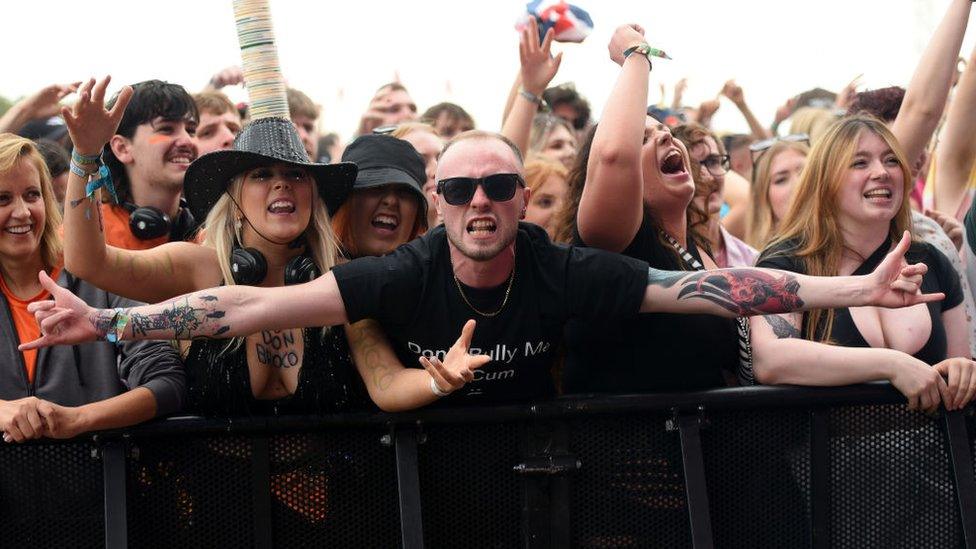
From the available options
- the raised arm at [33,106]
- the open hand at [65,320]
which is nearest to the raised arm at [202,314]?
the open hand at [65,320]

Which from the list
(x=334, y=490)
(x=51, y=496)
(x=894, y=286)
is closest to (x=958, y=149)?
(x=894, y=286)

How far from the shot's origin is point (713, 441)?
3018mm

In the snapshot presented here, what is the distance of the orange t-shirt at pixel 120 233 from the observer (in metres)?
4.19

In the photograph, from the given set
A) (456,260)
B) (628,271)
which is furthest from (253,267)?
(628,271)

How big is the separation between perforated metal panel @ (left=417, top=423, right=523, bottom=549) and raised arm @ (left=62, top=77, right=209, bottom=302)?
0.98 meters

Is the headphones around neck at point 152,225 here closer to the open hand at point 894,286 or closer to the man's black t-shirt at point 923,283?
the man's black t-shirt at point 923,283

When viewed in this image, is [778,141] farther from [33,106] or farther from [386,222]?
[33,106]

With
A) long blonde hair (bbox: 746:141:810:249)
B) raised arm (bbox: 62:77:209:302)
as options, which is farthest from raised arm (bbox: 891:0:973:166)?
raised arm (bbox: 62:77:209:302)

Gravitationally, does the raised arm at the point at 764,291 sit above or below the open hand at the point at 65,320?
below

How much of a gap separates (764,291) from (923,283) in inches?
33.8

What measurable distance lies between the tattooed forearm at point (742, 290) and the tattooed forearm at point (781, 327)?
36cm

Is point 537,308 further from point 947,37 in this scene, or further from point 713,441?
point 947,37

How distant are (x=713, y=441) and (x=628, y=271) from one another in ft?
1.72

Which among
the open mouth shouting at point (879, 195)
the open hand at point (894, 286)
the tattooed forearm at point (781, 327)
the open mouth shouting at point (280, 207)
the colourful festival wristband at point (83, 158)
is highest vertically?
the colourful festival wristband at point (83, 158)
